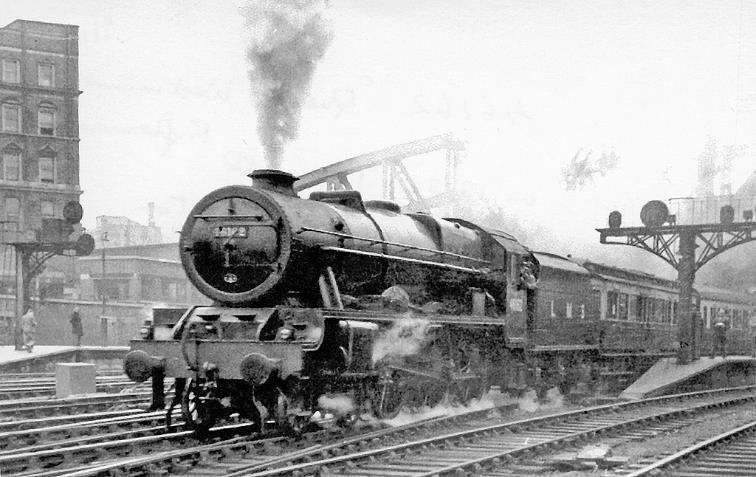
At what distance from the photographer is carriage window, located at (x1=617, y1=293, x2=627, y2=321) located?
855 inches

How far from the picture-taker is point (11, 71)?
126ft

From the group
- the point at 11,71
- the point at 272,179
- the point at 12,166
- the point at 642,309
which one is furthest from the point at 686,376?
the point at 12,166

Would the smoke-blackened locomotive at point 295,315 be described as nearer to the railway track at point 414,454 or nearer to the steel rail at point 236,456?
the steel rail at point 236,456

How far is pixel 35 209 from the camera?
140 ft

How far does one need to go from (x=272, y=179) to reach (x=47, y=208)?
3614 cm

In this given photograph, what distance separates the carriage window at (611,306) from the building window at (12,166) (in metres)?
30.5

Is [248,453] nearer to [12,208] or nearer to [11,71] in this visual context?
[11,71]

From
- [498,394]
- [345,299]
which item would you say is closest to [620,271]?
[498,394]

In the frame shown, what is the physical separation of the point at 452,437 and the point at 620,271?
506 inches

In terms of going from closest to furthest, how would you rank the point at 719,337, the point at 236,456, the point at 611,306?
the point at 236,456 < the point at 611,306 < the point at 719,337

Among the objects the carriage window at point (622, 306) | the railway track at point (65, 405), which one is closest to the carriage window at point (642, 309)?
the carriage window at point (622, 306)

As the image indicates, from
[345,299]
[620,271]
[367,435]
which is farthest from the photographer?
[620,271]

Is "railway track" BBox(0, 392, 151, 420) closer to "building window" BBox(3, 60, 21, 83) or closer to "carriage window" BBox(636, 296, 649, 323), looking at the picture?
"carriage window" BBox(636, 296, 649, 323)

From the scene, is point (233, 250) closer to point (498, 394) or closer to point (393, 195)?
point (498, 394)
